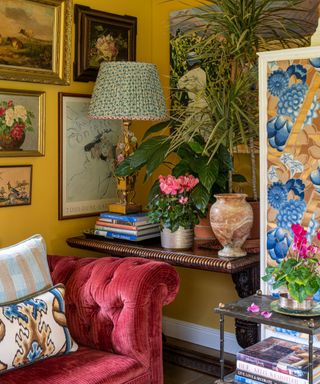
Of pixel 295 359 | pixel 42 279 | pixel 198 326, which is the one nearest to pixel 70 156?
pixel 42 279

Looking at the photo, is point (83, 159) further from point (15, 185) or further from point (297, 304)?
point (297, 304)

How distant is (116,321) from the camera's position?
7.91 ft

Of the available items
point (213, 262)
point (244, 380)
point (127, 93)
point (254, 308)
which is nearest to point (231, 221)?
point (213, 262)

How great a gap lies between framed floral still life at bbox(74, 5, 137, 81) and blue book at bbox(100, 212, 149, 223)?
0.77 meters

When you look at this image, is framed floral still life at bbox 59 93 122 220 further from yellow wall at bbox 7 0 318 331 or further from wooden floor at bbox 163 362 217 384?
wooden floor at bbox 163 362 217 384

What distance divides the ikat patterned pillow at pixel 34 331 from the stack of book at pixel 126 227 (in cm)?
77

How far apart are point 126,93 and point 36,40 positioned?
536mm

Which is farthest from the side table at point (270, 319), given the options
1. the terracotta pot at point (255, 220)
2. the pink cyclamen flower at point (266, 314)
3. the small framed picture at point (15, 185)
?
the small framed picture at point (15, 185)

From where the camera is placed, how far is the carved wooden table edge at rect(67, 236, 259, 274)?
8.87ft

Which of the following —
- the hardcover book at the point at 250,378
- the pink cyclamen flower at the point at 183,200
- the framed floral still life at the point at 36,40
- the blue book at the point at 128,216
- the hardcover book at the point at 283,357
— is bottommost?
the hardcover book at the point at 250,378

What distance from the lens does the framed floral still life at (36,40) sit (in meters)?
2.98

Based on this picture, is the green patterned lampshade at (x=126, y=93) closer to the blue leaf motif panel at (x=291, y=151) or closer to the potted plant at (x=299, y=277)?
the blue leaf motif panel at (x=291, y=151)

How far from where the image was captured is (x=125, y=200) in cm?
329

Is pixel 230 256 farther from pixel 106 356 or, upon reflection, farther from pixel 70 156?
pixel 70 156
